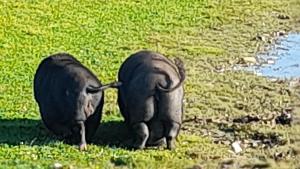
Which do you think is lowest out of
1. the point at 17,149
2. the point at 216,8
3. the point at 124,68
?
the point at 17,149

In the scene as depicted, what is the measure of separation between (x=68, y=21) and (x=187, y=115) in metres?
8.22

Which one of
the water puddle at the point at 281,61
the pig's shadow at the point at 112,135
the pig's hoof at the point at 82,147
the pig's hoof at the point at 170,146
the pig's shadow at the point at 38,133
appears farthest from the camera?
the water puddle at the point at 281,61

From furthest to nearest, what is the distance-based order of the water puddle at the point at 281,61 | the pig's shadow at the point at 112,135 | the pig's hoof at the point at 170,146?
the water puddle at the point at 281,61 → the pig's shadow at the point at 112,135 → the pig's hoof at the point at 170,146

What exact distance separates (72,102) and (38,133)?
0.90 m

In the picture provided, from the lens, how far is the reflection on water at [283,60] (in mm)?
17938

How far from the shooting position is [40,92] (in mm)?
13000

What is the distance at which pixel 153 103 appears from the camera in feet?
40.5

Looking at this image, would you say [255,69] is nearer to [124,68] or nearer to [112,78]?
[112,78]

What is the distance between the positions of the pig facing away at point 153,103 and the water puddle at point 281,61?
5.22 m

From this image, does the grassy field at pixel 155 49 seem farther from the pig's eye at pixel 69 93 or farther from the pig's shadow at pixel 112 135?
the pig's eye at pixel 69 93

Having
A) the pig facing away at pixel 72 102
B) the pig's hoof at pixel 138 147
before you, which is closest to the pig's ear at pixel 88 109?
the pig facing away at pixel 72 102

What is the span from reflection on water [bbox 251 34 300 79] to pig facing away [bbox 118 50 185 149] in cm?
525

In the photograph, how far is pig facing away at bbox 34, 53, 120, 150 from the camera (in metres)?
12.3

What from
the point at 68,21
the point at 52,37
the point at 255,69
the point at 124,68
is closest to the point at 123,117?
the point at 124,68
